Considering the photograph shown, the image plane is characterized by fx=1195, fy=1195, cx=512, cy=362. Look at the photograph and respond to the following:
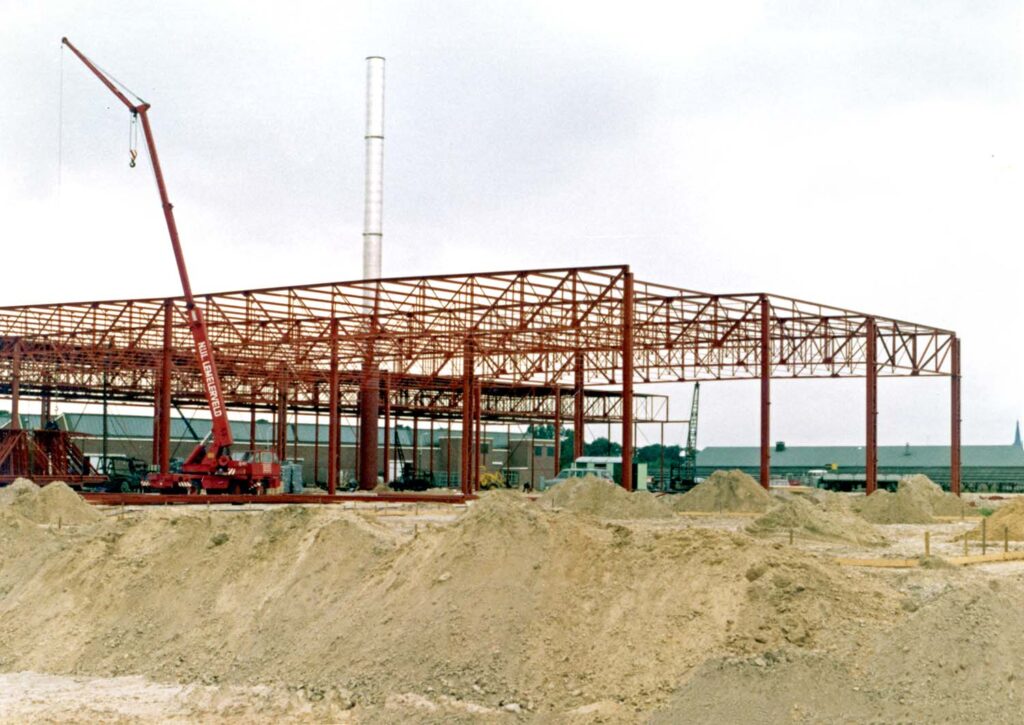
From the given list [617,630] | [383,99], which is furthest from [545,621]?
[383,99]

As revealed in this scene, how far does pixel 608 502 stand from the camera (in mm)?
39656

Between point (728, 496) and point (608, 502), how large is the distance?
8.04 meters

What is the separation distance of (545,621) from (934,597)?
201 inches

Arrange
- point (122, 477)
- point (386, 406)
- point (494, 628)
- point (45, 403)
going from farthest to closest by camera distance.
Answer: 1. point (45, 403)
2. point (386, 406)
3. point (122, 477)
4. point (494, 628)

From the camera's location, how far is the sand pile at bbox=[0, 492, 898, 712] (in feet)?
49.9

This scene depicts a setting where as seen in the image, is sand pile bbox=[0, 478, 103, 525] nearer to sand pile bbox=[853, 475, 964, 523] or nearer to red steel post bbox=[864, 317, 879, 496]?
sand pile bbox=[853, 475, 964, 523]

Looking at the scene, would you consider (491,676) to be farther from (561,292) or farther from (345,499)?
(345,499)

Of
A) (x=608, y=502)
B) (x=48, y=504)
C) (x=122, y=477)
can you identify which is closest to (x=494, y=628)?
(x=48, y=504)

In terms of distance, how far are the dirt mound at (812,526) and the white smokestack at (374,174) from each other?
3342cm

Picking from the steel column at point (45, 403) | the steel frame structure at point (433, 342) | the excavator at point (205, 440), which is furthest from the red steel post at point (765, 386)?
the steel column at point (45, 403)

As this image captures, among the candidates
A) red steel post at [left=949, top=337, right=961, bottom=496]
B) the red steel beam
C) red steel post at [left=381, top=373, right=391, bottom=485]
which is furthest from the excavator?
red steel post at [left=949, top=337, right=961, bottom=496]

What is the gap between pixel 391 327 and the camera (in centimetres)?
4753

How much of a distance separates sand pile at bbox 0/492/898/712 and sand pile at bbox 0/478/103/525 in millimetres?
9816

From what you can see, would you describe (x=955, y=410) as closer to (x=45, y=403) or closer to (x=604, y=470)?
(x=604, y=470)
